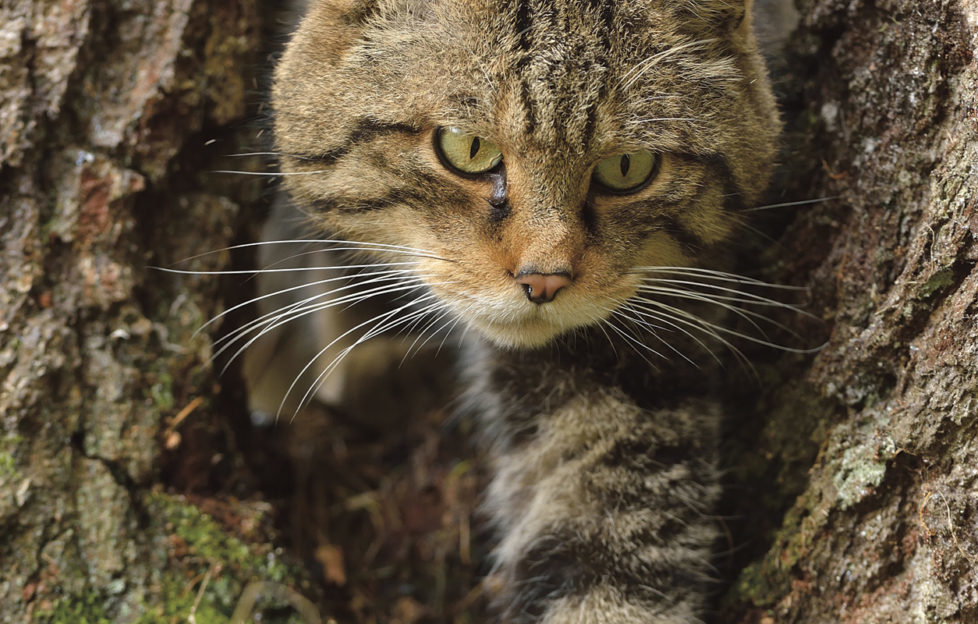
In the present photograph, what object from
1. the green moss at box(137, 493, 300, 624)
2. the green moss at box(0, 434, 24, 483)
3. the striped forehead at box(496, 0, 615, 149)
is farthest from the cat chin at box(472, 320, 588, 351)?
the green moss at box(0, 434, 24, 483)

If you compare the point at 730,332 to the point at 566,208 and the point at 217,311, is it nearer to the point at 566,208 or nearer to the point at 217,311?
the point at 566,208

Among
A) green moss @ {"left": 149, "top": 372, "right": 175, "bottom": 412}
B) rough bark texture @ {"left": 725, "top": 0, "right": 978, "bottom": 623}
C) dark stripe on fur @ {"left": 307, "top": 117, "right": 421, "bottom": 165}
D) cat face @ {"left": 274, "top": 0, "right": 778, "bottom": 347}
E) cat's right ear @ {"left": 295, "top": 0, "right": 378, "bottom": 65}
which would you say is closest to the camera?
rough bark texture @ {"left": 725, "top": 0, "right": 978, "bottom": 623}

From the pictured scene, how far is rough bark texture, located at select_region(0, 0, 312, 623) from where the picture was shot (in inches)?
77.5

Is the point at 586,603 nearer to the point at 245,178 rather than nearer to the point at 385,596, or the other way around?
the point at 385,596

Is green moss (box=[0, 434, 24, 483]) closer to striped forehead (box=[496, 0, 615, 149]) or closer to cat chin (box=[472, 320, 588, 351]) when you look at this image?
cat chin (box=[472, 320, 588, 351])

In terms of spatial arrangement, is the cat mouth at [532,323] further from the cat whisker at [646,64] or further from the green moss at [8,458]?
the green moss at [8,458]

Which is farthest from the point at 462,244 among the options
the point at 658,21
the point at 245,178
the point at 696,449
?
the point at 245,178

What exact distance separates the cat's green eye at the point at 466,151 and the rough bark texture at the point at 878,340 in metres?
0.79

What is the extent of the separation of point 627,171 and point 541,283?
0.31 m

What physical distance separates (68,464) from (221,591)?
456 mm

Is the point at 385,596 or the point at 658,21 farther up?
the point at 658,21

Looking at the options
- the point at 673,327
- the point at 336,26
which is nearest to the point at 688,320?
the point at 673,327

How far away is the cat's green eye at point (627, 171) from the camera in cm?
176

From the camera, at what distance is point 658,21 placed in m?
1.79
